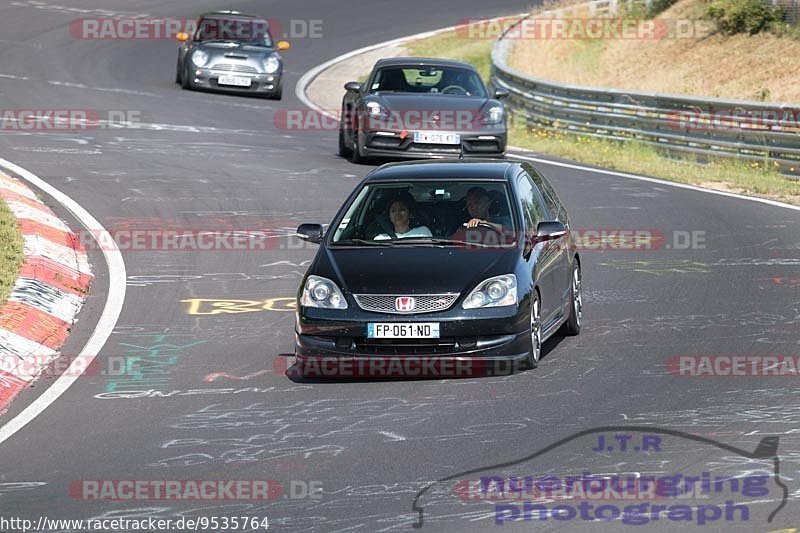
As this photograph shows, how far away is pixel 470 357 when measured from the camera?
33.3ft

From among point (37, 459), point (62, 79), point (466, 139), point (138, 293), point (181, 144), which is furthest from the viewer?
point (62, 79)

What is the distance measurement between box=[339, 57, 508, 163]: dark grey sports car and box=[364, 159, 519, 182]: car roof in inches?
352

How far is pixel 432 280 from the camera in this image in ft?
33.7

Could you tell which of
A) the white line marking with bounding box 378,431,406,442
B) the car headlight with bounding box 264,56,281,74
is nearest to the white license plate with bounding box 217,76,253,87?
the car headlight with bounding box 264,56,281,74

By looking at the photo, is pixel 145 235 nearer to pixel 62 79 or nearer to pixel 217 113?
pixel 217 113

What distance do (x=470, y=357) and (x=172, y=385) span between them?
6.57 ft

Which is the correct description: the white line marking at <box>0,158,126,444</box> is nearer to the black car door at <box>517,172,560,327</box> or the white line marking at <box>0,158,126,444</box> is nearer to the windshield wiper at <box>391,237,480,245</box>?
the windshield wiper at <box>391,237,480,245</box>

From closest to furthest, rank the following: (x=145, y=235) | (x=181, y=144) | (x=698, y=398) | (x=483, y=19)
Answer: (x=698, y=398), (x=145, y=235), (x=181, y=144), (x=483, y=19)

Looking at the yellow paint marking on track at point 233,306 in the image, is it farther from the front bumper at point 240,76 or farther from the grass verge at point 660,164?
the front bumper at point 240,76

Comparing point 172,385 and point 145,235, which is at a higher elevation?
point 172,385

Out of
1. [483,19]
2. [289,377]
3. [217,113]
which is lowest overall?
[483,19]

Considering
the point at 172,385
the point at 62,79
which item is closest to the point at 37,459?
the point at 172,385

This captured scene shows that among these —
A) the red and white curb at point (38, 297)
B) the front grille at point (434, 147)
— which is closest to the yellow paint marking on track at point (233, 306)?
the red and white curb at point (38, 297)
